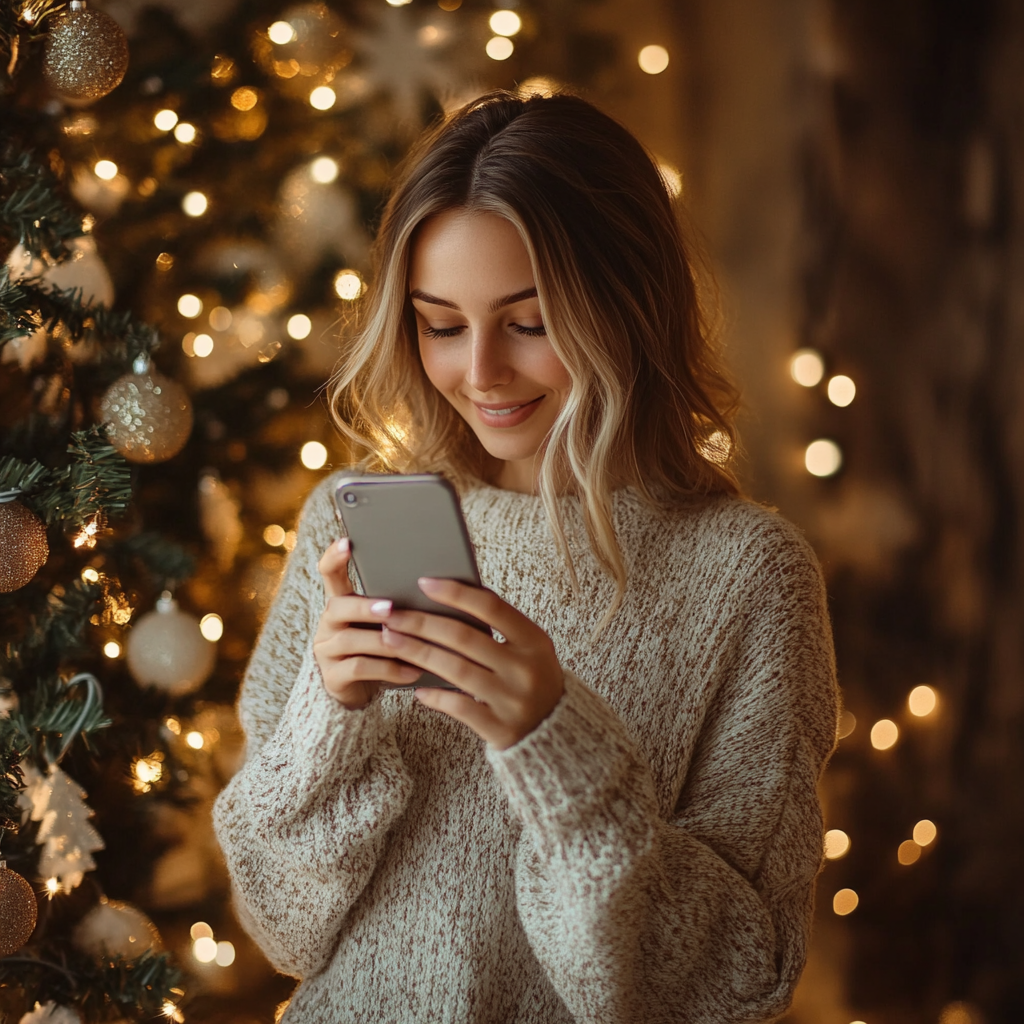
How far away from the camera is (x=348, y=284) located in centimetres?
180

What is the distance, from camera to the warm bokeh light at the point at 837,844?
7.26 ft

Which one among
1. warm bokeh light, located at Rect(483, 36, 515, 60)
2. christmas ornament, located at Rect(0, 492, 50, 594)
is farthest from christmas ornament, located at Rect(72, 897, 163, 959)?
warm bokeh light, located at Rect(483, 36, 515, 60)

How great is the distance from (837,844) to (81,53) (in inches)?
83.2

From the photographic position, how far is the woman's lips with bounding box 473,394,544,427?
1.12m

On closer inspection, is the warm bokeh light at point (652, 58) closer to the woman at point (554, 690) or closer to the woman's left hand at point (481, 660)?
the woman at point (554, 690)

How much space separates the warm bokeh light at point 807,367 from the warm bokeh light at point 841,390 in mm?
31

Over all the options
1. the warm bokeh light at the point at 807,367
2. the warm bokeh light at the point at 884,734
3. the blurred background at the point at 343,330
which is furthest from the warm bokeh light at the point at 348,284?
the warm bokeh light at the point at 884,734

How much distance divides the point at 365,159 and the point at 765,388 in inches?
41.1

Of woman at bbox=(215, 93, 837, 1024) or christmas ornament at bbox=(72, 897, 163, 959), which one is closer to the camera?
woman at bbox=(215, 93, 837, 1024)

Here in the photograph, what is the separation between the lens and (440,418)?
132 centimetres

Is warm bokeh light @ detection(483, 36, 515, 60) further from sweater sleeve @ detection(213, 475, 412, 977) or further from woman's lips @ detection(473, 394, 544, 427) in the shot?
sweater sleeve @ detection(213, 475, 412, 977)

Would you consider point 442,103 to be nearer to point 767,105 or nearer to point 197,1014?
point 767,105

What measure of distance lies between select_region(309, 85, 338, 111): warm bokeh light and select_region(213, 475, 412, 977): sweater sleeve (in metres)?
1.21

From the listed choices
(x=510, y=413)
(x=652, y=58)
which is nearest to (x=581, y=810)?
(x=510, y=413)
